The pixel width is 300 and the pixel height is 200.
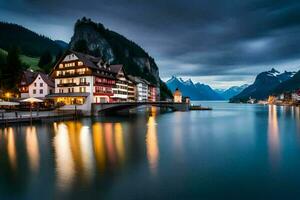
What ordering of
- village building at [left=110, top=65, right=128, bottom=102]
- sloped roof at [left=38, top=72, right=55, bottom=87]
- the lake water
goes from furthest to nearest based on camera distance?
1. village building at [left=110, top=65, right=128, bottom=102]
2. sloped roof at [left=38, top=72, right=55, bottom=87]
3. the lake water

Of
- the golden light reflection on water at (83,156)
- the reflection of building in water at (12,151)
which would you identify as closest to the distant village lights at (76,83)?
the golden light reflection on water at (83,156)

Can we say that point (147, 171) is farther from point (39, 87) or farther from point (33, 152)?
point (39, 87)

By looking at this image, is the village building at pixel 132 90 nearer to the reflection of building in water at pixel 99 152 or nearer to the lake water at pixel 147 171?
the reflection of building in water at pixel 99 152

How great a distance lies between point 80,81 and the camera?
8838 cm

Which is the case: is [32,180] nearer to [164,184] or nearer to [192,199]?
[164,184]

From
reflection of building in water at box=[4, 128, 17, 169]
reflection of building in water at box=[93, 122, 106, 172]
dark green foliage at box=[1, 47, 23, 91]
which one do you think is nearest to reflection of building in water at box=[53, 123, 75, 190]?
reflection of building in water at box=[93, 122, 106, 172]

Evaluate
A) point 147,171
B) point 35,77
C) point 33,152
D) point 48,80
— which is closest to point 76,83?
point 48,80

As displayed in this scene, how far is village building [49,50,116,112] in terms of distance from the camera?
86375 millimetres

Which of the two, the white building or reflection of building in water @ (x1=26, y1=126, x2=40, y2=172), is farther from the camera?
the white building

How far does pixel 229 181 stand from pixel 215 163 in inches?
230

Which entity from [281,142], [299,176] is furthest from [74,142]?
[281,142]

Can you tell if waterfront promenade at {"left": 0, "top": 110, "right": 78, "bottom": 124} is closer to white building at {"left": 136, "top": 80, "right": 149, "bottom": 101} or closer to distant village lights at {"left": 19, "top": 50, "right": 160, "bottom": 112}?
distant village lights at {"left": 19, "top": 50, "right": 160, "bottom": 112}

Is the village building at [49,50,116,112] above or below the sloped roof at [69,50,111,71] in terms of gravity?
below

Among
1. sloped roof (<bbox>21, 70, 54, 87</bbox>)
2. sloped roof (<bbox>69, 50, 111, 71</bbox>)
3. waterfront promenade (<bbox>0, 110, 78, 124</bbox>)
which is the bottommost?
waterfront promenade (<bbox>0, 110, 78, 124</bbox>)
